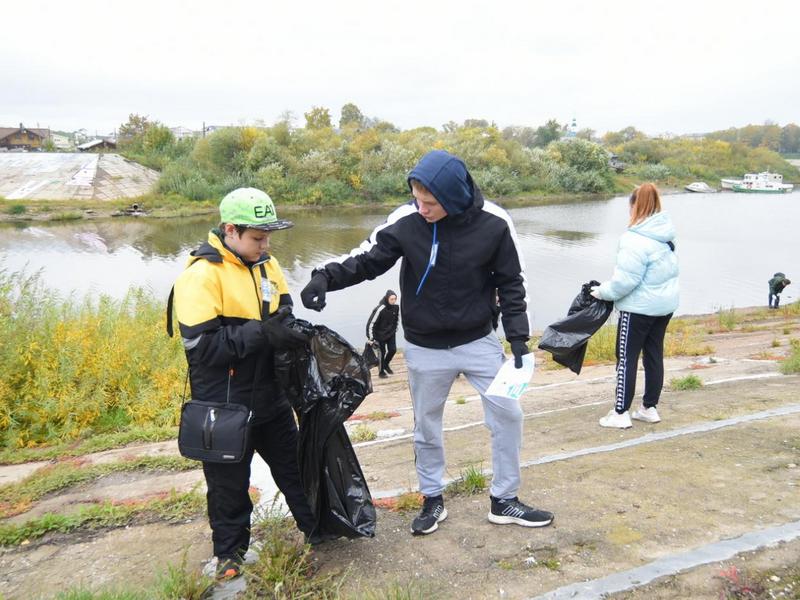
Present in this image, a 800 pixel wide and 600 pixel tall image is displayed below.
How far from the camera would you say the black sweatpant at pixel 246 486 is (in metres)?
2.84

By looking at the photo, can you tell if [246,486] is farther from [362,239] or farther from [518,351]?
[362,239]

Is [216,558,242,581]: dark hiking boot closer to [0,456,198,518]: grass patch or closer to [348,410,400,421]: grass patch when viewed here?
[0,456,198,518]: grass patch

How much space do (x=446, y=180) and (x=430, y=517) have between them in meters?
1.75

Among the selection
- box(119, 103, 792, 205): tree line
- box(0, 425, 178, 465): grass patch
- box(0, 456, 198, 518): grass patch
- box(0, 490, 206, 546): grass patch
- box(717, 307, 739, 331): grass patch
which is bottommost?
box(717, 307, 739, 331): grass patch

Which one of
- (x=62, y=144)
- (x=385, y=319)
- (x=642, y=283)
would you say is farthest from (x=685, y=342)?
(x=62, y=144)

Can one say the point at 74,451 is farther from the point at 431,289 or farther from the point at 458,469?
the point at 431,289

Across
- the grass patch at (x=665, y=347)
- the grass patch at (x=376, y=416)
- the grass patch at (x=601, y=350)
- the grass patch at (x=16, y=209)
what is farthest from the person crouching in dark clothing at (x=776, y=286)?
the grass patch at (x=16, y=209)

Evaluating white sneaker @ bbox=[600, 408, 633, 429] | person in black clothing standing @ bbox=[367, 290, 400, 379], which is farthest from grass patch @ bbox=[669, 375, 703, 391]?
person in black clothing standing @ bbox=[367, 290, 400, 379]

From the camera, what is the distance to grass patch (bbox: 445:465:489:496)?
3590 mm

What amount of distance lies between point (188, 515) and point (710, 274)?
22.0 m

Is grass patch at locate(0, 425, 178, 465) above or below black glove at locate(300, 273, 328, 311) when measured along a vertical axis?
below

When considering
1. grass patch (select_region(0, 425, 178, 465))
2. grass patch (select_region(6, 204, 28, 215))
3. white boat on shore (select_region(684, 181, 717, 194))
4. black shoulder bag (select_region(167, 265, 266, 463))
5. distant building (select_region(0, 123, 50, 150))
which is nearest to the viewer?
black shoulder bag (select_region(167, 265, 266, 463))

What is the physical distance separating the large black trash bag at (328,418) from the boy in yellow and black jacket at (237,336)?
0.40 ft

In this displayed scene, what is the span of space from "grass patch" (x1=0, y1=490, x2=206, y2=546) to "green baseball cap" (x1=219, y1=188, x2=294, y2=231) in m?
1.94
